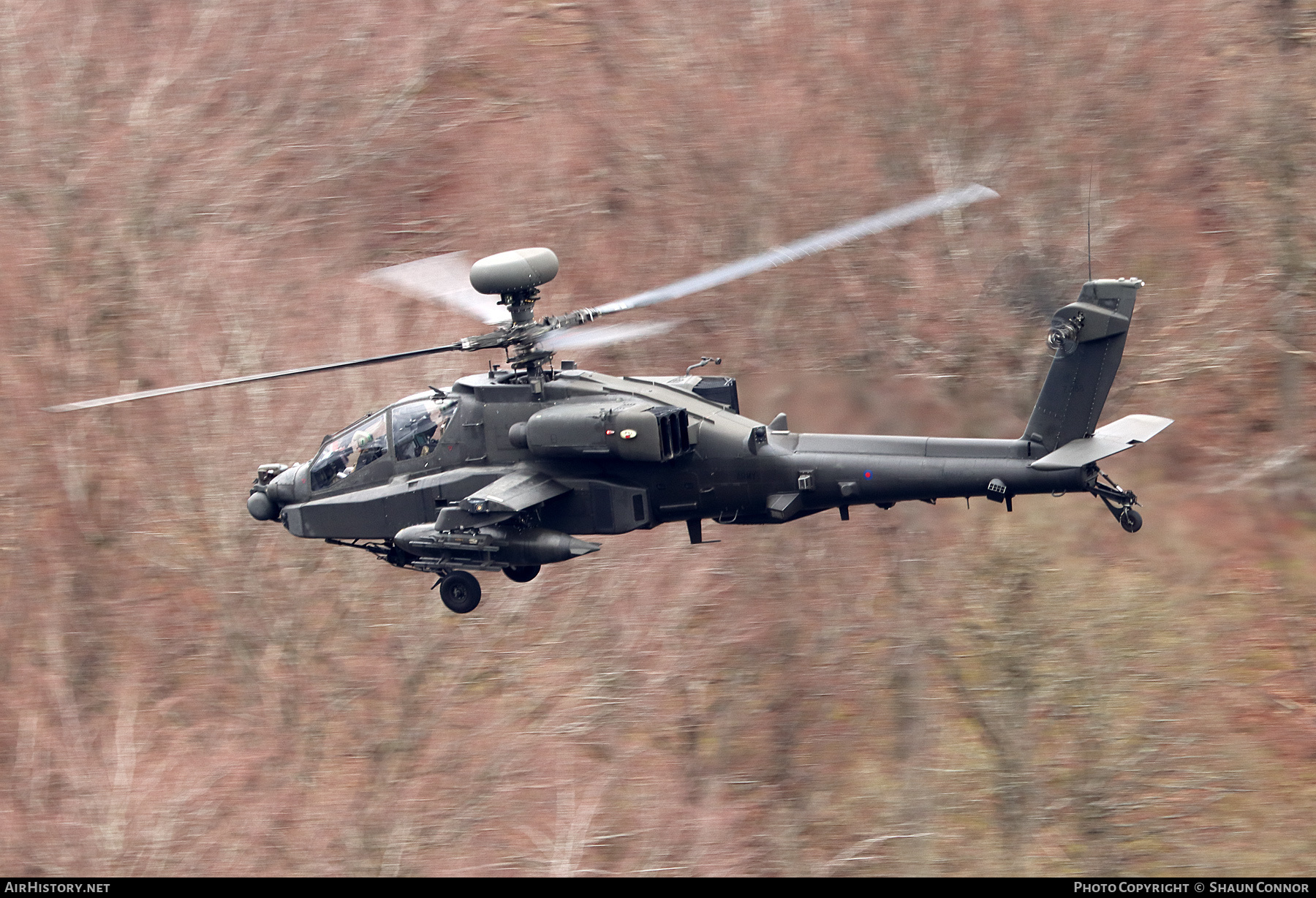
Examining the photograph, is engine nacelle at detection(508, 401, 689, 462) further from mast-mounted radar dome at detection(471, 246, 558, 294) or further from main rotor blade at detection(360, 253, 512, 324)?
mast-mounted radar dome at detection(471, 246, 558, 294)

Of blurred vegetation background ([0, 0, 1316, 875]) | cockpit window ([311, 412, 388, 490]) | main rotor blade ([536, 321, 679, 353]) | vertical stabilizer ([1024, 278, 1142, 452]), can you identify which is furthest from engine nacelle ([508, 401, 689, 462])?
blurred vegetation background ([0, 0, 1316, 875])

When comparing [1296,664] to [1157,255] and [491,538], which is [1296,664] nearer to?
[1157,255]

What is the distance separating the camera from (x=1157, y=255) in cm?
2786

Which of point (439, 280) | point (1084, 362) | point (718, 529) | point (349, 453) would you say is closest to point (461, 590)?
point (349, 453)

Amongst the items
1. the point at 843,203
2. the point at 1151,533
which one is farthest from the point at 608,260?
the point at 1151,533

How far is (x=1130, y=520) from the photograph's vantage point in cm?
1608

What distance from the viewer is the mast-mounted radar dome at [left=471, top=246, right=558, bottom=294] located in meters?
16.8

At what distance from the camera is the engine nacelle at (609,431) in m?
17.2

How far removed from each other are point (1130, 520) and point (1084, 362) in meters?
1.83

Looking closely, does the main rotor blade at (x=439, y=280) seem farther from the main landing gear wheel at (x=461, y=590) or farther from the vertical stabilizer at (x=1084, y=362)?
the vertical stabilizer at (x=1084, y=362)

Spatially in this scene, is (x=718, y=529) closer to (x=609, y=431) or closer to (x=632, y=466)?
(x=632, y=466)

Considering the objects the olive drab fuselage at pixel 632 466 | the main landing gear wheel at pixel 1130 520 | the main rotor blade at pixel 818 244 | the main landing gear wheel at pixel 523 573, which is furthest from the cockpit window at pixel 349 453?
the main landing gear wheel at pixel 1130 520

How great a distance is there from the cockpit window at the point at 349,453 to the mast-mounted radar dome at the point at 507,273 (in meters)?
3.04

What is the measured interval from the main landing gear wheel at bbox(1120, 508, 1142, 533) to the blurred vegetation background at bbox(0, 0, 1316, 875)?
7606mm
